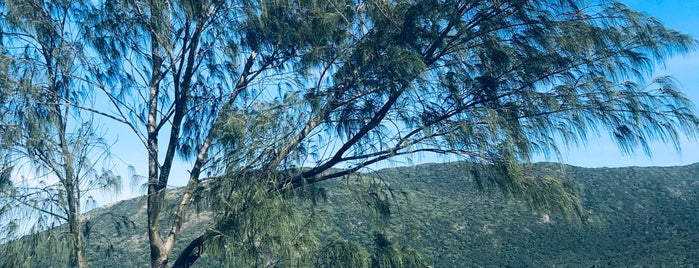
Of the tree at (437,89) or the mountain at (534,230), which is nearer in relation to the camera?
the tree at (437,89)

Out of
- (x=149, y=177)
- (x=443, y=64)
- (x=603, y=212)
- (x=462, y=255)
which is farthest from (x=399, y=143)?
(x=603, y=212)

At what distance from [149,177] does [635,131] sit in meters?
4.77

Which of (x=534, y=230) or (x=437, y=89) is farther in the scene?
(x=534, y=230)

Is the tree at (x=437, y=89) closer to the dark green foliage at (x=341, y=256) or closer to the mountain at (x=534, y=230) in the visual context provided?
the dark green foliage at (x=341, y=256)

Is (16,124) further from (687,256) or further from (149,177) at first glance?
(687,256)

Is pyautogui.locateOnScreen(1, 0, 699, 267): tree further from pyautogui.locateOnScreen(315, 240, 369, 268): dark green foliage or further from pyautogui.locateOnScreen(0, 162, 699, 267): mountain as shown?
pyautogui.locateOnScreen(0, 162, 699, 267): mountain

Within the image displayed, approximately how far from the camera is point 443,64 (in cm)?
710

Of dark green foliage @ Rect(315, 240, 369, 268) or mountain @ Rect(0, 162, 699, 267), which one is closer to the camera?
dark green foliage @ Rect(315, 240, 369, 268)

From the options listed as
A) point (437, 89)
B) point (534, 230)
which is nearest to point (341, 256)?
point (437, 89)

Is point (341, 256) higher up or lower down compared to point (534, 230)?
lower down

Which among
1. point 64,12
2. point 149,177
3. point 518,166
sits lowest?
point 518,166

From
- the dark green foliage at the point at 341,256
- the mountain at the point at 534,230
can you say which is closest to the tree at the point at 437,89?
the dark green foliage at the point at 341,256

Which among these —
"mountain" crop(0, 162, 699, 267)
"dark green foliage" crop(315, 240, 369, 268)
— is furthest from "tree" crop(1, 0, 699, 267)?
"mountain" crop(0, 162, 699, 267)

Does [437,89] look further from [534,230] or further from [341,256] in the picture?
[534,230]
